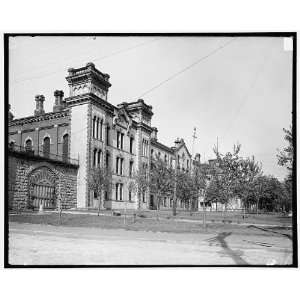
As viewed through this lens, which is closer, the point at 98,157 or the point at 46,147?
the point at 98,157

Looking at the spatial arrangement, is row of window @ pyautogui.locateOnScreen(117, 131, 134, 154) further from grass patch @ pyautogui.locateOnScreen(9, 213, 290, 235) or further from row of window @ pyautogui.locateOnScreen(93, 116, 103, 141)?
grass patch @ pyautogui.locateOnScreen(9, 213, 290, 235)

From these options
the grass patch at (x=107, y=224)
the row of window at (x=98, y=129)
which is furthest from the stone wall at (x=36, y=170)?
the row of window at (x=98, y=129)

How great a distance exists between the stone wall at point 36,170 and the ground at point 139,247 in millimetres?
1812

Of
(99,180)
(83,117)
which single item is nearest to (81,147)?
(83,117)

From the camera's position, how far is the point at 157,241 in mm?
13391

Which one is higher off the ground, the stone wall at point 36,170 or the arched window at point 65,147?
the arched window at point 65,147

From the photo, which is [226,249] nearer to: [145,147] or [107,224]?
[107,224]

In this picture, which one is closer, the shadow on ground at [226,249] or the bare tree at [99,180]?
the shadow on ground at [226,249]

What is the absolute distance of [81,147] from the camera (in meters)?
23.4

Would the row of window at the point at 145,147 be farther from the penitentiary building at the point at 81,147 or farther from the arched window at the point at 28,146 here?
the arched window at the point at 28,146

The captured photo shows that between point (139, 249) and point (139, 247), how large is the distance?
289 millimetres

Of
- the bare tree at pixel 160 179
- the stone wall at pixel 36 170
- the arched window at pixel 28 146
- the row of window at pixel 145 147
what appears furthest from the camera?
the row of window at pixel 145 147

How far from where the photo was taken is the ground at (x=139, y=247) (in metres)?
11.0

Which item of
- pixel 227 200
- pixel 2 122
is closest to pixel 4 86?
pixel 2 122
